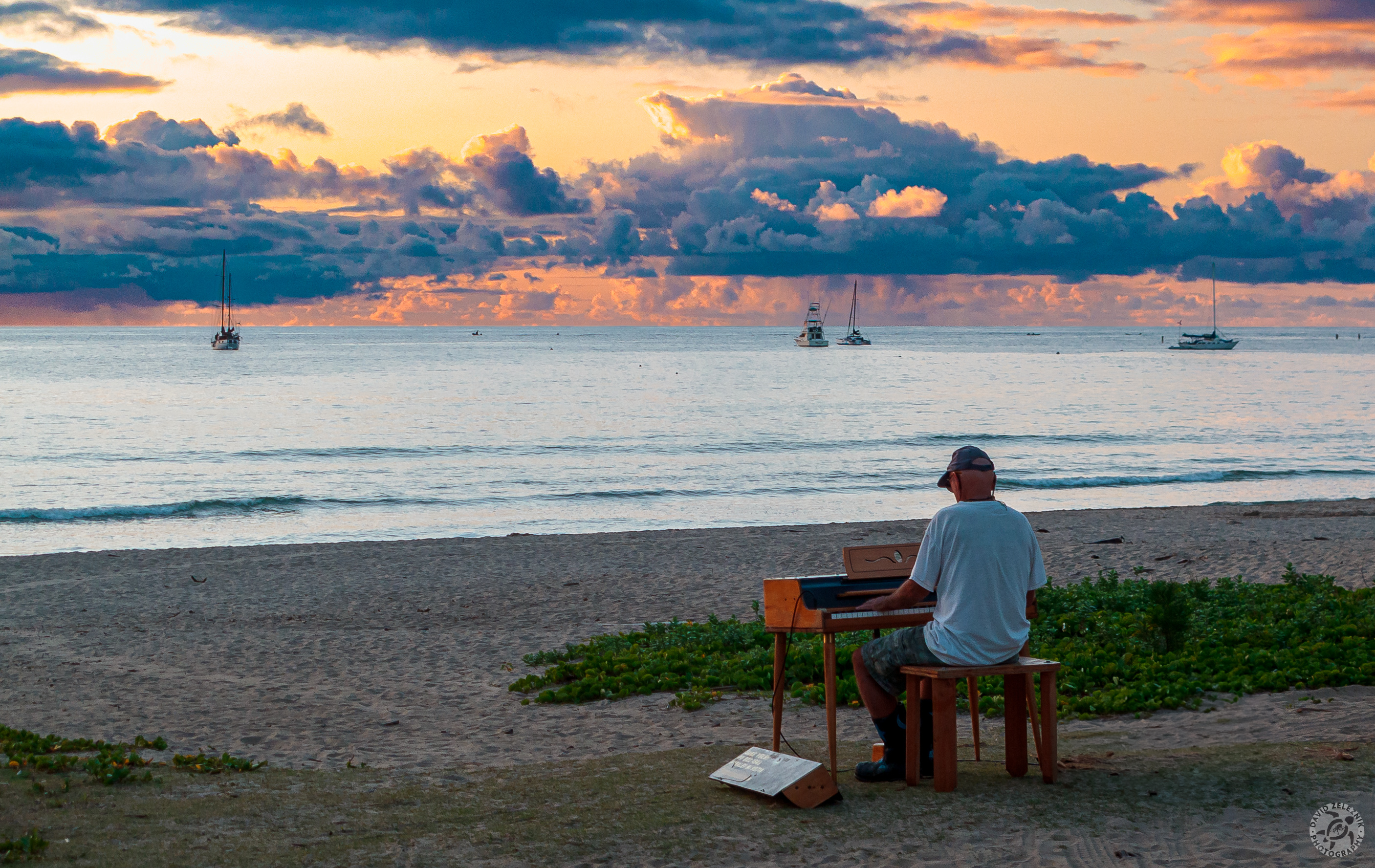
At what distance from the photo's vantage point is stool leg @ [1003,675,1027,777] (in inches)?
243

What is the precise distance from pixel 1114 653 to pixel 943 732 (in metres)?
4.02

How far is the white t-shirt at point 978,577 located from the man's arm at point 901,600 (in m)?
0.05

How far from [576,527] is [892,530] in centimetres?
652

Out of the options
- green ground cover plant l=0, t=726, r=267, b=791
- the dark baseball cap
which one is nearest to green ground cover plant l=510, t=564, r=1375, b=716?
green ground cover plant l=0, t=726, r=267, b=791

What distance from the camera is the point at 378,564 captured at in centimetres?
1738

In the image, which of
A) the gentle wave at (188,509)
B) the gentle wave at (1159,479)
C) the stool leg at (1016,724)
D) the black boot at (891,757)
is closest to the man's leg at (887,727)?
the black boot at (891,757)

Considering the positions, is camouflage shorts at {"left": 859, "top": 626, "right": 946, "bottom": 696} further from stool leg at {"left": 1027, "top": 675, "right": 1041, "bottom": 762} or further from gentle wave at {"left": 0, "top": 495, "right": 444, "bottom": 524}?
gentle wave at {"left": 0, "top": 495, "right": 444, "bottom": 524}

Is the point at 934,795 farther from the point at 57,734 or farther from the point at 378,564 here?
the point at 378,564

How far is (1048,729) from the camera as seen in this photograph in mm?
6176

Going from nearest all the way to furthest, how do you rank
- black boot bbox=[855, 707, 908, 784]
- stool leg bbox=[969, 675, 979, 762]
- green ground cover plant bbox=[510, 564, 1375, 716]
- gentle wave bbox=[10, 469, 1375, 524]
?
black boot bbox=[855, 707, 908, 784] < stool leg bbox=[969, 675, 979, 762] < green ground cover plant bbox=[510, 564, 1375, 716] < gentle wave bbox=[10, 469, 1375, 524]

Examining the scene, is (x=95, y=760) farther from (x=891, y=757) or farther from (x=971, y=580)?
(x=971, y=580)

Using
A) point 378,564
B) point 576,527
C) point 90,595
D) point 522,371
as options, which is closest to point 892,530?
point 576,527

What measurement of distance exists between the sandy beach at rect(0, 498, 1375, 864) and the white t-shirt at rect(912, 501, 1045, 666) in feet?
6.36

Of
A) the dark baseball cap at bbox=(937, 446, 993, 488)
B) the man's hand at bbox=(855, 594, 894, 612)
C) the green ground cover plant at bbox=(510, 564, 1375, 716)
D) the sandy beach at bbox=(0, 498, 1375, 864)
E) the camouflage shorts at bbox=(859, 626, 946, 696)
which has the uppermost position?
the dark baseball cap at bbox=(937, 446, 993, 488)
